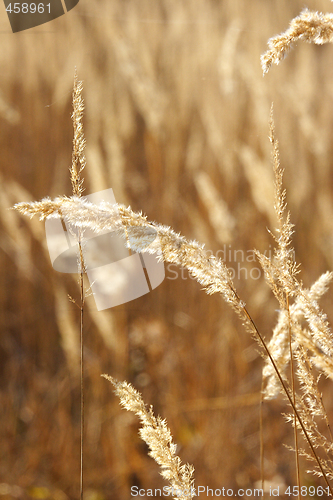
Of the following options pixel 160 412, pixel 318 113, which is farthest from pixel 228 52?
pixel 160 412

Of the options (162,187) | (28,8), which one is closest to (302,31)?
(162,187)

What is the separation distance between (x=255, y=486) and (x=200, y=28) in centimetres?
134

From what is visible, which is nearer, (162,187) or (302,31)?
(302,31)

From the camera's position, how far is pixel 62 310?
0.92m

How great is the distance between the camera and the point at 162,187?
970 mm

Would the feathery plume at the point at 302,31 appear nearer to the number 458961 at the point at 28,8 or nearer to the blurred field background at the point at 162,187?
the blurred field background at the point at 162,187

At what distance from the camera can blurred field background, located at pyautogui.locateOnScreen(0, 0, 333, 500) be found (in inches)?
35.6

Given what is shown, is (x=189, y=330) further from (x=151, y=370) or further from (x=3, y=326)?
(x=3, y=326)

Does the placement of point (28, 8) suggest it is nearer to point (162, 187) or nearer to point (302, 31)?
point (162, 187)

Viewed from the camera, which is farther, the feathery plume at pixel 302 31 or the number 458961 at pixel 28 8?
the number 458961 at pixel 28 8

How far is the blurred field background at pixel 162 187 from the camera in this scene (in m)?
0.90

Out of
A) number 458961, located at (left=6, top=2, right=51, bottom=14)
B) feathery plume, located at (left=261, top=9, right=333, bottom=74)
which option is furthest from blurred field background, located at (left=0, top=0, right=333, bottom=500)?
feathery plume, located at (left=261, top=9, right=333, bottom=74)

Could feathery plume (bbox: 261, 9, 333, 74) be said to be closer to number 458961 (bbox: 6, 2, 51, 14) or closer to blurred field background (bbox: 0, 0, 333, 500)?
blurred field background (bbox: 0, 0, 333, 500)

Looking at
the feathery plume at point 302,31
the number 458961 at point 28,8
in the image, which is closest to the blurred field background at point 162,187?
the number 458961 at point 28,8
